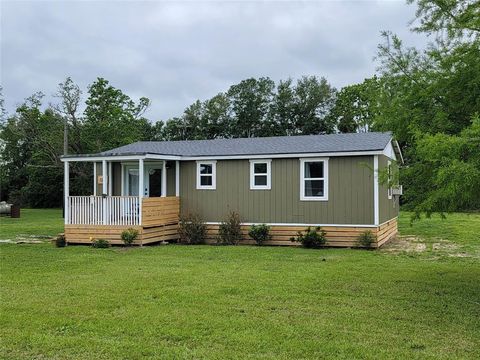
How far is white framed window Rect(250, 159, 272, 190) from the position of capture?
49.1 ft

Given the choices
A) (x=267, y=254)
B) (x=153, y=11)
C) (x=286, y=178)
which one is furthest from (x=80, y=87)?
(x=267, y=254)

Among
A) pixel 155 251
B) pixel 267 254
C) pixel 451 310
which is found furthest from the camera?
pixel 155 251

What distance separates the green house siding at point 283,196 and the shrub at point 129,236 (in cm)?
243

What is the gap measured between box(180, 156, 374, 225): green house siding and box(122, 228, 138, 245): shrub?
7.97ft

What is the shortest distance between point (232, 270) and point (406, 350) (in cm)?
499

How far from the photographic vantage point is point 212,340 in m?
4.79

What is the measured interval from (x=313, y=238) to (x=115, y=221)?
5809 mm

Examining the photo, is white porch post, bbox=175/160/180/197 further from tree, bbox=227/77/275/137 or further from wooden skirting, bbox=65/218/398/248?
tree, bbox=227/77/275/137

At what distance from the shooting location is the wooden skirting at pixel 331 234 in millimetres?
13727

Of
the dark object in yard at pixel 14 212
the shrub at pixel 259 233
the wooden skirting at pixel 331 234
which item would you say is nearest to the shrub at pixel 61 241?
the wooden skirting at pixel 331 234

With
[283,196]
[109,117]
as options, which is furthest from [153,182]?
[109,117]

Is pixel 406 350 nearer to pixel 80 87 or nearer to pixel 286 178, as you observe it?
pixel 286 178

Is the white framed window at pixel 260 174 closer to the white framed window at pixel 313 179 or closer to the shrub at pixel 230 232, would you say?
the white framed window at pixel 313 179

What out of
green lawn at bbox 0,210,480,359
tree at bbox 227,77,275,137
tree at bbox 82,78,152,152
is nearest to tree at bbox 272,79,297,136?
tree at bbox 227,77,275,137
